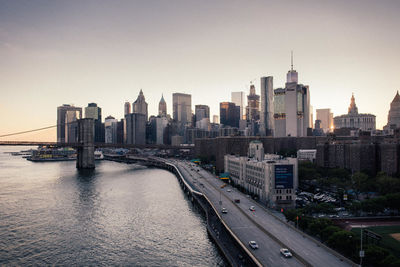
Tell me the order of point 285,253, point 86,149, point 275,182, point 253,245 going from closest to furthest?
point 285,253 → point 253,245 → point 275,182 → point 86,149

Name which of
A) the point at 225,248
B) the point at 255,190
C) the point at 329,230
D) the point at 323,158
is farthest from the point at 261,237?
the point at 323,158

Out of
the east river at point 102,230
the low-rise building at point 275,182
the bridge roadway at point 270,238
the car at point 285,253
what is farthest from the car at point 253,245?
the low-rise building at point 275,182

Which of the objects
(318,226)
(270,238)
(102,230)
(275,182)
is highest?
(275,182)

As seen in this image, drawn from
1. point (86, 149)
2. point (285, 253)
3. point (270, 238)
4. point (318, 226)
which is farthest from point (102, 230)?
point (86, 149)

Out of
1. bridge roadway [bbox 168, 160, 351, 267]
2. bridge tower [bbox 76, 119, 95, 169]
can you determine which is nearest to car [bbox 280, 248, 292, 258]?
bridge roadway [bbox 168, 160, 351, 267]

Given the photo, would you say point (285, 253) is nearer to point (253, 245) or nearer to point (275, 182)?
point (253, 245)

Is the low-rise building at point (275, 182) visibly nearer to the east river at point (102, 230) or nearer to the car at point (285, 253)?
the east river at point (102, 230)

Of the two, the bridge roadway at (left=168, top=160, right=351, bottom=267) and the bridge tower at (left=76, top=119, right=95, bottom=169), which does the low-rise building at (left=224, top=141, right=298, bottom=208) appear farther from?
the bridge tower at (left=76, top=119, right=95, bottom=169)

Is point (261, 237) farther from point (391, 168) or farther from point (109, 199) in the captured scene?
point (391, 168)

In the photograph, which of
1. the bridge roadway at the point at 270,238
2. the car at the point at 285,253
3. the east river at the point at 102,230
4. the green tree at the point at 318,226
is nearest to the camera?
the bridge roadway at the point at 270,238

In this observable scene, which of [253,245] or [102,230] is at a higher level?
[253,245]
